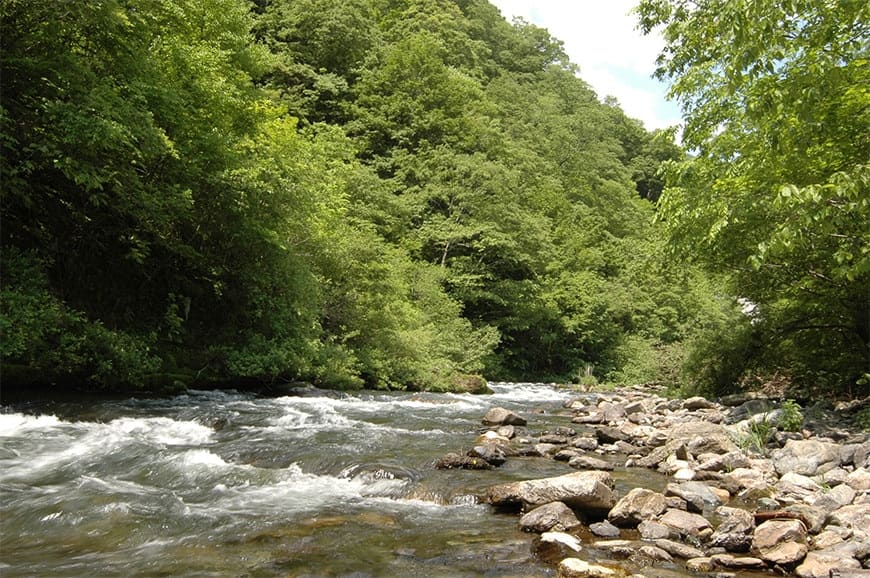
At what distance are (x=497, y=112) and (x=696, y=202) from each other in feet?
120

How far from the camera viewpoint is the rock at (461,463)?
26.6 feet

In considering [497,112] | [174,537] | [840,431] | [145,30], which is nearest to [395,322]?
[145,30]

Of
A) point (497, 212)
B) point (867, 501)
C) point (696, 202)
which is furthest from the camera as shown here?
point (497, 212)

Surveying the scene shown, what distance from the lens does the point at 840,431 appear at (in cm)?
969

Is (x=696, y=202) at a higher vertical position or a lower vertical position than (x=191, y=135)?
lower

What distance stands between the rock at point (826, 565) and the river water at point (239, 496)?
1997 millimetres

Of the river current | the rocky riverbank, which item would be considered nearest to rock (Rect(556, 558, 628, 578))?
the rocky riverbank

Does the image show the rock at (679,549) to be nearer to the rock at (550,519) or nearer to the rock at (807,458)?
the rock at (550,519)

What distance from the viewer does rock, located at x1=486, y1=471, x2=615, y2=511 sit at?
603cm

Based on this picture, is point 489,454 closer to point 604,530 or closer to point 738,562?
point 604,530

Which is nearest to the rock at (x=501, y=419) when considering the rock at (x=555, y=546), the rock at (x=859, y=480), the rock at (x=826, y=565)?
the rock at (x=859, y=480)

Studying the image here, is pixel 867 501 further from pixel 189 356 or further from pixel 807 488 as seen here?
pixel 189 356

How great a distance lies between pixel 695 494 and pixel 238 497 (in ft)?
16.2

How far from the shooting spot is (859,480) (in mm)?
6812
